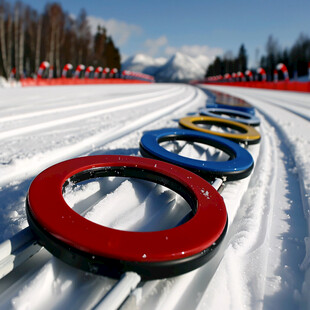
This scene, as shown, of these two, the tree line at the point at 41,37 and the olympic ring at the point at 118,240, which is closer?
the olympic ring at the point at 118,240

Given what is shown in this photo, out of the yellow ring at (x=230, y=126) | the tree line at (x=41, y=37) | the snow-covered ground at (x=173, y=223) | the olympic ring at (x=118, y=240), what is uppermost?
the tree line at (x=41, y=37)

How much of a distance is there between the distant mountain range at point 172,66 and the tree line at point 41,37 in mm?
89974

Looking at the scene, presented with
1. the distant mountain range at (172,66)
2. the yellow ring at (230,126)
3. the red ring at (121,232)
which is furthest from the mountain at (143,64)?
the red ring at (121,232)

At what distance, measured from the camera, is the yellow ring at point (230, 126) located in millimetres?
2830

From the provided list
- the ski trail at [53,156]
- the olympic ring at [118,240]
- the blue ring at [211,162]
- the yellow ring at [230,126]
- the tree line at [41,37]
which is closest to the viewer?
the olympic ring at [118,240]

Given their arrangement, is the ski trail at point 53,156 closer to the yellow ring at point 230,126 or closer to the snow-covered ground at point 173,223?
the snow-covered ground at point 173,223

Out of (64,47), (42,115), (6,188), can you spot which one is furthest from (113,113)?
(64,47)

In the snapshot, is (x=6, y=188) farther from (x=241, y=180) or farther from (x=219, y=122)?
(x=219, y=122)

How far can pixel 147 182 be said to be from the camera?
175 cm

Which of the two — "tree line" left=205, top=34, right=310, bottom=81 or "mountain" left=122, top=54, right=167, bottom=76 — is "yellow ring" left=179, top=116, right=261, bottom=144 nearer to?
"tree line" left=205, top=34, right=310, bottom=81

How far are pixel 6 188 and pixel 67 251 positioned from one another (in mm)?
1057

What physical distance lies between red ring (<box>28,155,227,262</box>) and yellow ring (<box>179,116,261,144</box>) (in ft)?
5.41

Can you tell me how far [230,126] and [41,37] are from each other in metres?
28.3

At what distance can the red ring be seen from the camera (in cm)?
89
